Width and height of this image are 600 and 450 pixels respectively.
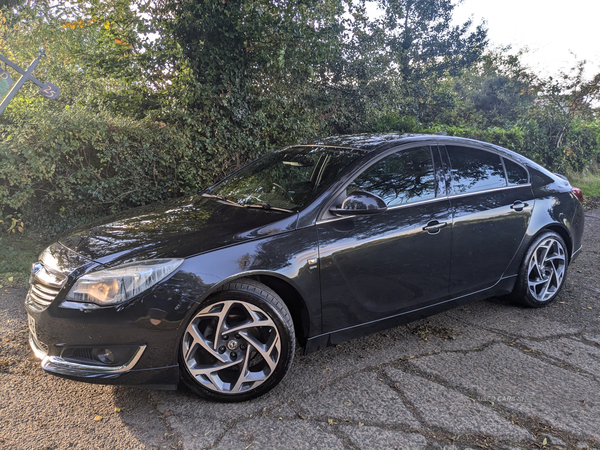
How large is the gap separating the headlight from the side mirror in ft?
3.61

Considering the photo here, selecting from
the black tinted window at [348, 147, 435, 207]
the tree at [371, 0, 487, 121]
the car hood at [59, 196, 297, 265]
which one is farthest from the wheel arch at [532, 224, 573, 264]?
the tree at [371, 0, 487, 121]

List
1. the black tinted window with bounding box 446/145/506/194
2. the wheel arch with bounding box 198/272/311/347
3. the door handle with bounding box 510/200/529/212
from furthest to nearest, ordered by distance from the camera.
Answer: the door handle with bounding box 510/200/529/212
the black tinted window with bounding box 446/145/506/194
the wheel arch with bounding box 198/272/311/347

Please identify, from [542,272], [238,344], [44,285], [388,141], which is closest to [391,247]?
[388,141]

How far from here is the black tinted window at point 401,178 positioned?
319 centimetres

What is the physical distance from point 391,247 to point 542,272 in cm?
195

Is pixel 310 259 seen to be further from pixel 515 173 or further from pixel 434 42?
pixel 434 42

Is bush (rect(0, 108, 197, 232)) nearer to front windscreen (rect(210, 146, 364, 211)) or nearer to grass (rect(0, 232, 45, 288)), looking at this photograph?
grass (rect(0, 232, 45, 288))

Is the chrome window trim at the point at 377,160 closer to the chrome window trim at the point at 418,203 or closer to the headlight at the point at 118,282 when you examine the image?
the chrome window trim at the point at 418,203

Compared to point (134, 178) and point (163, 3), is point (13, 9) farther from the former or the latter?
point (134, 178)

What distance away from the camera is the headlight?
94.0 inches

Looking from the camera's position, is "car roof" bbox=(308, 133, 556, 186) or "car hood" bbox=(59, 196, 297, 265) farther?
"car roof" bbox=(308, 133, 556, 186)

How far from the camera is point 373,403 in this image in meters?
2.66

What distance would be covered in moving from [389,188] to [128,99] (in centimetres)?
533

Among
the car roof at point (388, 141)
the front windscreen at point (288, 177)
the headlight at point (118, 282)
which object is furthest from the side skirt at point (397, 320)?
the car roof at point (388, 141)
